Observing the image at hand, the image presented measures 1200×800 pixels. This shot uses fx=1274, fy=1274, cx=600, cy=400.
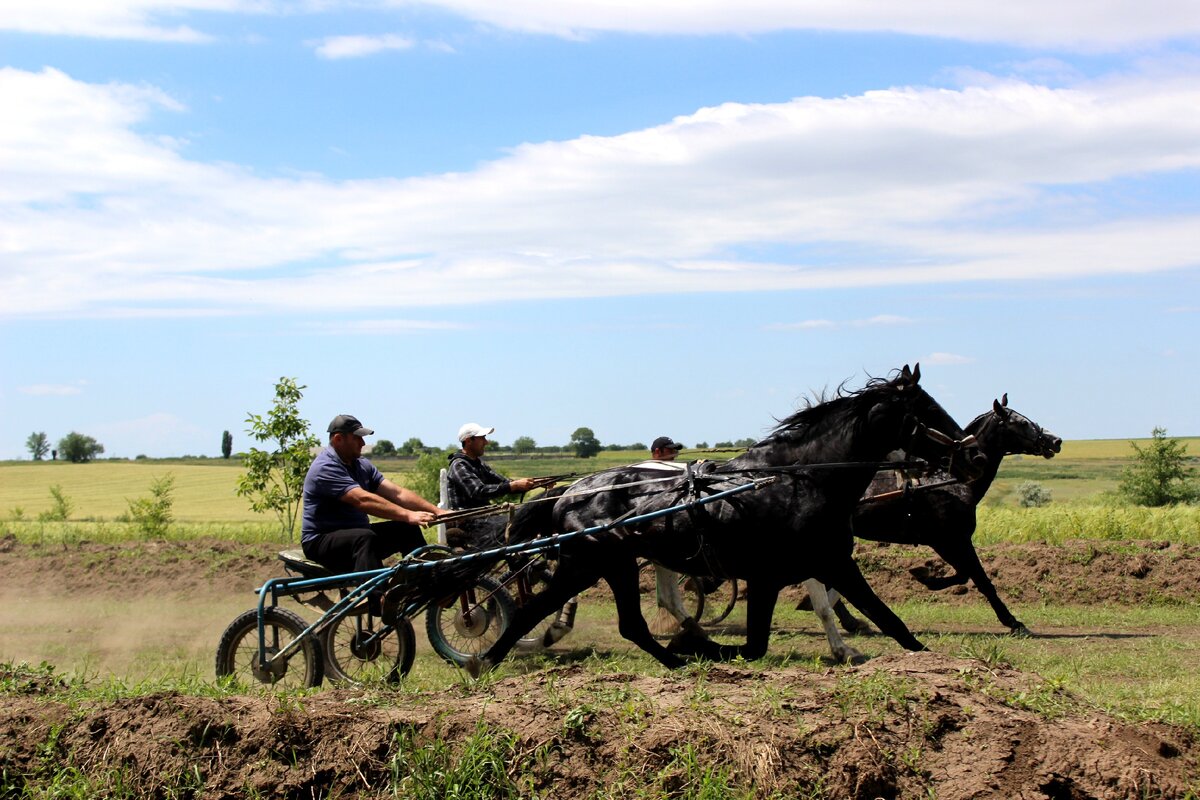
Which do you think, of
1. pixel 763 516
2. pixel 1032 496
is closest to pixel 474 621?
pixel 763 516

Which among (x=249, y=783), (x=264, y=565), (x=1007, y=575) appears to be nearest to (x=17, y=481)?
(x=264, y=565)

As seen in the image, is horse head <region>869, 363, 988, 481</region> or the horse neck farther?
the horse neck

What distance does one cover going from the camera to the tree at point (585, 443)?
5178cm

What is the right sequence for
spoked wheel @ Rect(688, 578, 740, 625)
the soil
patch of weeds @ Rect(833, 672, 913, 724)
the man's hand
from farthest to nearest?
spoked wheel @ Rect(688, 578, 740, 625) → the man's hand → patch of weeds @ Rect(833, 672, 913, 724) → the soil

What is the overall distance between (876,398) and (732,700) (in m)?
4.00

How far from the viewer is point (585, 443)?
53156 millimetres

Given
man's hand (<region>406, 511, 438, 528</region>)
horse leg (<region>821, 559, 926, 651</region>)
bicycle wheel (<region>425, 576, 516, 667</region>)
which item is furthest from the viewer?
bicycle wheel (<region>425, 576, 516, 667</region>)

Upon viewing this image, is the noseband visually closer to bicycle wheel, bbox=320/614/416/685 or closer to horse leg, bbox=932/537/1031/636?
horse leg, bbox=932/537/1031/636

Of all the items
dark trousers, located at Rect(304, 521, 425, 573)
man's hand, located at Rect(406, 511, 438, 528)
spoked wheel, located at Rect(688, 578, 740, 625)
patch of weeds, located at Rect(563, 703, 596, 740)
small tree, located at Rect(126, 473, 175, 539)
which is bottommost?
spoked wheel, located at Rect(688, 578, 740, 625)

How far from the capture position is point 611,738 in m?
6.10

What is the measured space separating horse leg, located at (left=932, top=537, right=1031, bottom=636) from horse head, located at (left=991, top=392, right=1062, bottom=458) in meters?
1.02

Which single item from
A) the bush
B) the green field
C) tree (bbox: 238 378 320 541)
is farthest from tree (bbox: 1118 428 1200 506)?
tree (bbox: 238 378 320 541)

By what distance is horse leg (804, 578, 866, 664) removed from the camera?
1009 cm

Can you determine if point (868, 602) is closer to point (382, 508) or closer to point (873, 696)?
point (873, 696)
